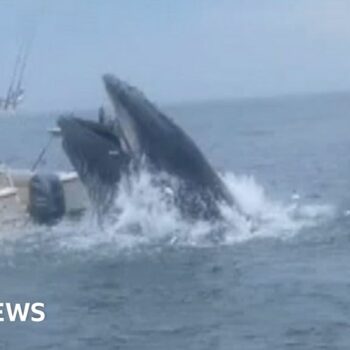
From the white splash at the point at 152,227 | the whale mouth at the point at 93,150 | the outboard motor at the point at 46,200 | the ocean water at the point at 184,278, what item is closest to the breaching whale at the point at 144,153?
the whale mouth at the point at 93,150

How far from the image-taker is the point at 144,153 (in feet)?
119

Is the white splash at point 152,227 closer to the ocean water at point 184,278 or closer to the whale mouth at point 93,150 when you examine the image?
the ocean water at point 184,278

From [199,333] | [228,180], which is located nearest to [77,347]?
[199,333]

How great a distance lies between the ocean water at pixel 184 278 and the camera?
26859 mm

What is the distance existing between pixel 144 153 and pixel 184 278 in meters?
4.97

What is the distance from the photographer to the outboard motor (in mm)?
40344

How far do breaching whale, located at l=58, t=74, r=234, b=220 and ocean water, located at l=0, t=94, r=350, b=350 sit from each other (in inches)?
17.6

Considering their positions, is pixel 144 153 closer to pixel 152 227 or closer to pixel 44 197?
pixel 152 227

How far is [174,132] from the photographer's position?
119 feet

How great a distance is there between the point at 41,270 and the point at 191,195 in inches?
180

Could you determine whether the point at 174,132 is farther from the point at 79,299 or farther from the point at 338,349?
the point at 338,349

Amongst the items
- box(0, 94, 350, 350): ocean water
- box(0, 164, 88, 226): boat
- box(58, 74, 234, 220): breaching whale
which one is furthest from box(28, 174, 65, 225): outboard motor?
box(58, 74, 234, 220): breaching whale

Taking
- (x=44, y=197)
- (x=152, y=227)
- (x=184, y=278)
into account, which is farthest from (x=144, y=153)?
(x=44, y=197)

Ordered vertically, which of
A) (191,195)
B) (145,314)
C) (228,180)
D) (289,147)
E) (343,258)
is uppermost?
(289,147)
